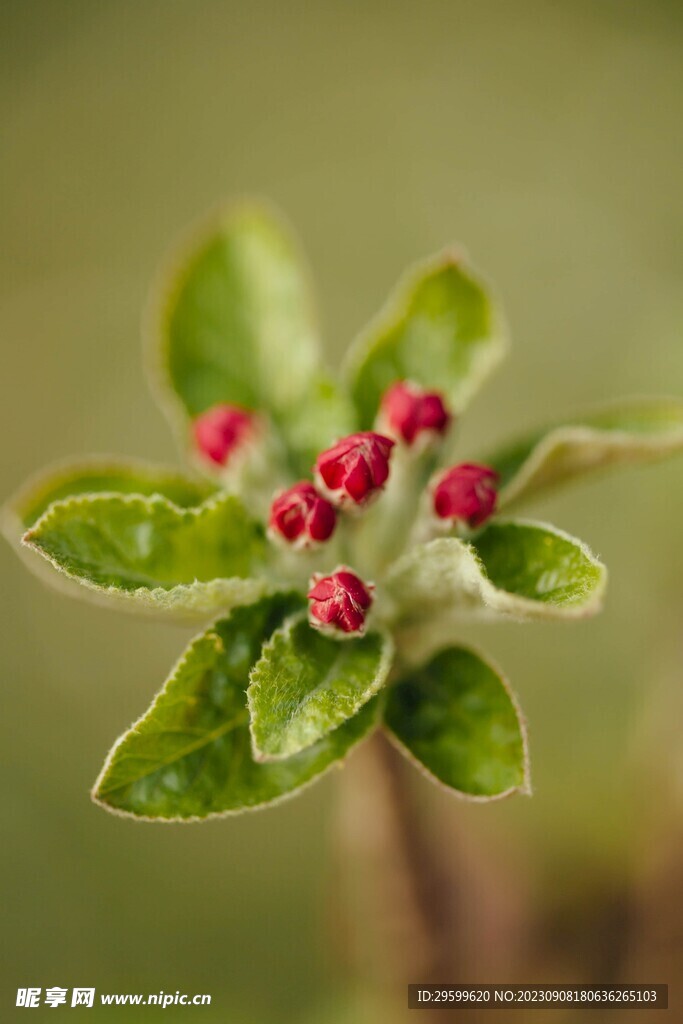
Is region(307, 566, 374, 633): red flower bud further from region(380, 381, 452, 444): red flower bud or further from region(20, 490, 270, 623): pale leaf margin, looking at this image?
region(380, 381, 452, 444): red flower bud

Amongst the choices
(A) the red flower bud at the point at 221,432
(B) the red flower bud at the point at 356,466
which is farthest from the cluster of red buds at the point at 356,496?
(A) the red flower bud at the point at 221,432

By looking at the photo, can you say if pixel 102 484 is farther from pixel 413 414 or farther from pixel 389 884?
pixel 389 884

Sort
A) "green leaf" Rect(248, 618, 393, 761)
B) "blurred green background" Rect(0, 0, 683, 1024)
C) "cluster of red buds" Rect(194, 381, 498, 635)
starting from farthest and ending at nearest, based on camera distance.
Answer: "blurred green background" Rect(0, 0, 683, 1024), "cluster of red buds" Rect(194, 381, 498, 635), "green leaf" Rect(248, 618, 393, 761)

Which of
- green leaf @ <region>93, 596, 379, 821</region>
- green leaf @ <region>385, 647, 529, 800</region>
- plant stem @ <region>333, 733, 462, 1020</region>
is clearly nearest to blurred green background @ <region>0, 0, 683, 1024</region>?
plant stem @ <region>333, 733, 462, 1020</region>

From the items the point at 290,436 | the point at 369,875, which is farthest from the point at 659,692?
the point at 290,436

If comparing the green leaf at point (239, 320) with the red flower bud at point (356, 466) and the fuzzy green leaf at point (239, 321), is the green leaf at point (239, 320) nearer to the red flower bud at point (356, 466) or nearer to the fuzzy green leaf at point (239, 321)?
the fuzzy green leaf at point (239, 321)

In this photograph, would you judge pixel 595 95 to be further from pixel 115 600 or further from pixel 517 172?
pixel 115 600

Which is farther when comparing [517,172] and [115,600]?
[517,172]
